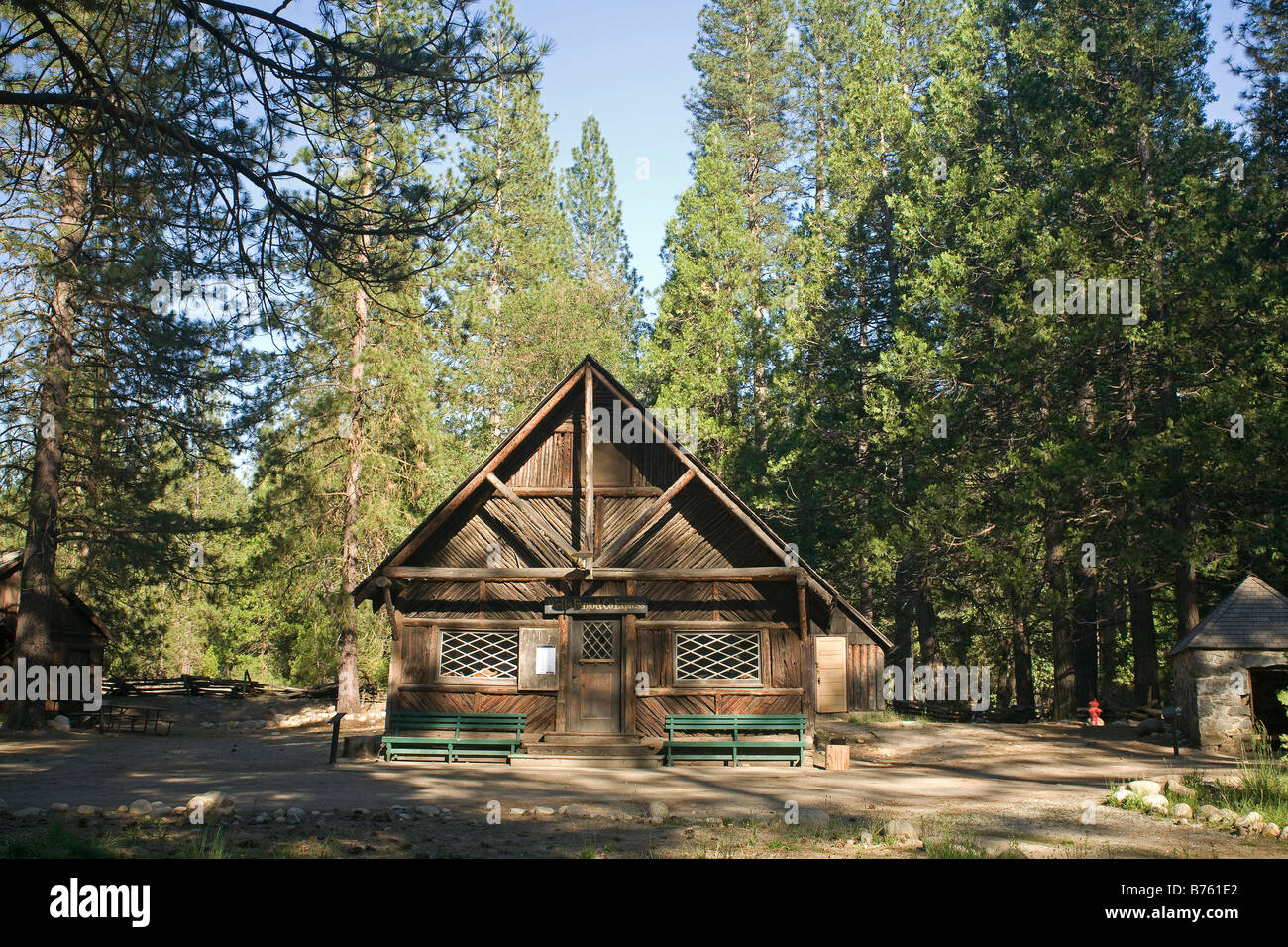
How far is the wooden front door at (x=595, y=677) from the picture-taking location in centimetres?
1894

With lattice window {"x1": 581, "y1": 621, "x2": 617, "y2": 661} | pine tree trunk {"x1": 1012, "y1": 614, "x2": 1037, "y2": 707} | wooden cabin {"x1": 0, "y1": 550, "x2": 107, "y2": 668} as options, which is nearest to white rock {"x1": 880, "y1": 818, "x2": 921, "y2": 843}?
lattice window {"x1": 581, "y1": 621, "x2": 617, "y2": 661}

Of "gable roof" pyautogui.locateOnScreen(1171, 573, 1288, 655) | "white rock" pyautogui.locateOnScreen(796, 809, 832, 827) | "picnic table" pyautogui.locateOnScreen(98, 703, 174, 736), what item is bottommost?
"picnic table" pyautogui.locateOnScreen(98, 703, 174, 736)

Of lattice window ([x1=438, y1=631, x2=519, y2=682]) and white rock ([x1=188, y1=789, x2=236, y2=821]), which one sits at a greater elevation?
lattice window ([x1=438, y1=631, x2=519, y2=682])

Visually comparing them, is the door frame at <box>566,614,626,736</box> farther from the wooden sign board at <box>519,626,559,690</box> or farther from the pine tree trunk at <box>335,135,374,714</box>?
the pine tree trunk at <box>335,135,374,714</box>

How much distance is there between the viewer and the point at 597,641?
757 inches

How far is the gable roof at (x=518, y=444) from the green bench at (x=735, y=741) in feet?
8.31

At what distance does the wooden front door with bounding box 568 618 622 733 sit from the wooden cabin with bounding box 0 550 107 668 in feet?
54.3

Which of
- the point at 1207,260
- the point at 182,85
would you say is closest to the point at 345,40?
the point at 182,85

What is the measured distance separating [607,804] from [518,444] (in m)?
8.86

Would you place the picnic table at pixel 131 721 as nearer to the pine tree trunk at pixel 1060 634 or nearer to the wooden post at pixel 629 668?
the wooden post at pixel 629 668

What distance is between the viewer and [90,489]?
24781 mm

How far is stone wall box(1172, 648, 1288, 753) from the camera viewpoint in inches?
722

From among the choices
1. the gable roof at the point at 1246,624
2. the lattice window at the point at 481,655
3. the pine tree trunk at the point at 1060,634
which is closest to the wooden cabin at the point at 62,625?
the lattice window at the point at 481,655
